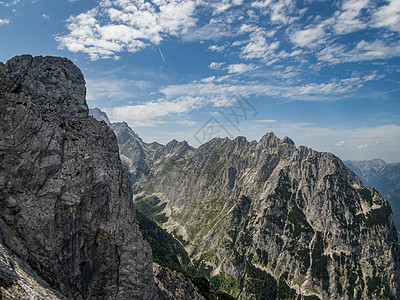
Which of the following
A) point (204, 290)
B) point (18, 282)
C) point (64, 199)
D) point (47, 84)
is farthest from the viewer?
point (204, 290)

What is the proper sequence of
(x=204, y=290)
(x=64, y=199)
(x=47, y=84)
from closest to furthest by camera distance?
(x=64, y=199) < (x=47, y=84) < (x=204, y=290)

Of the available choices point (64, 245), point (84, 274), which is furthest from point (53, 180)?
point (84, 274)

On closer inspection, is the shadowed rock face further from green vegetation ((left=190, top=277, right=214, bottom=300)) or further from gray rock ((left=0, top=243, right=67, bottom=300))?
green vegetation ((left=190, top=277, right=214, bottom=300))

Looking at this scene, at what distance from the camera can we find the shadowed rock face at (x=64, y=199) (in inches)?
1658

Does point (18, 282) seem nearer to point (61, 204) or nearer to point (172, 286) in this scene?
point (61, 204)

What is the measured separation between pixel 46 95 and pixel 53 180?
84.3 feet

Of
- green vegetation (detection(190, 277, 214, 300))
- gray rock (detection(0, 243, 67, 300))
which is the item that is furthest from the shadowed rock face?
green vegetation (detection(190, 277, 214, 300))

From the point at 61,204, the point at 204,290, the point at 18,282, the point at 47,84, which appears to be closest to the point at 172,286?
the point at 204,290

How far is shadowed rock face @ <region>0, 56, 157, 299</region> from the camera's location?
42125 millimetres

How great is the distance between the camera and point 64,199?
4794 centimetres

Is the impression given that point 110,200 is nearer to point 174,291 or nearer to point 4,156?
point 4,156

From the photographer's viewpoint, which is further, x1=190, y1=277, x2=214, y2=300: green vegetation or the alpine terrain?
x1=190, y1=277, x2=214, y2=300: green vegetation

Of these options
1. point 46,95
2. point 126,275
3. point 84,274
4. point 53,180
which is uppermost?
point 46,95

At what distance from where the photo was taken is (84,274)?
49.1 m
